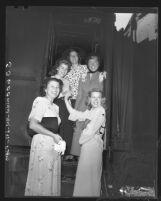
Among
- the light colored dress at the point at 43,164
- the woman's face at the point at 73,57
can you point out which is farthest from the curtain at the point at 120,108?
the light colored dress at the point at 43,164

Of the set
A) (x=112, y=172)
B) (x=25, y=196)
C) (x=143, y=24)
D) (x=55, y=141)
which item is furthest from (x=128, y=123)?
(x=25, y=196)

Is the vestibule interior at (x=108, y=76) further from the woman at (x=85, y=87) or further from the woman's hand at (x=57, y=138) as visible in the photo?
the woman's hand at (x=57, y=138)

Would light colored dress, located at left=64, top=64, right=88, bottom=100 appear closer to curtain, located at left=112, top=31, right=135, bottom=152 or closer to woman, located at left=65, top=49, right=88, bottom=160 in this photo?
woman, located at left=65, top=49, right=88, bottom=160

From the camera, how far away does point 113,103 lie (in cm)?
194

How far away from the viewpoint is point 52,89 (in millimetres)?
1931

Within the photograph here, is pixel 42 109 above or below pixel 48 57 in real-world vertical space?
below

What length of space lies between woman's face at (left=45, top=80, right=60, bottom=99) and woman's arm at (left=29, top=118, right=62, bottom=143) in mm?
181

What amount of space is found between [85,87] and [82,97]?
0.06 metres

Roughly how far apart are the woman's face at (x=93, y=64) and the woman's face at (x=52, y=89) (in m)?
0.23

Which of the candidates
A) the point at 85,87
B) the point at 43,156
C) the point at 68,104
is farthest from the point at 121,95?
the point at 43,156

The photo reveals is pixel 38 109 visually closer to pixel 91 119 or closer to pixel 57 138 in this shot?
pixel 57 138

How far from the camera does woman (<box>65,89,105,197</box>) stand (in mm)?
1929

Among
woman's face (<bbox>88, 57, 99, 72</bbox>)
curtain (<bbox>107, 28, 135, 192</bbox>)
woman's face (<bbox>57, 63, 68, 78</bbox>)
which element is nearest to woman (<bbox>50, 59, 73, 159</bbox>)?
woman's face (<bbox>57, 63, 68, 78</bbox>)

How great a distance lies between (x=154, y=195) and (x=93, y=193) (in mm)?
382
